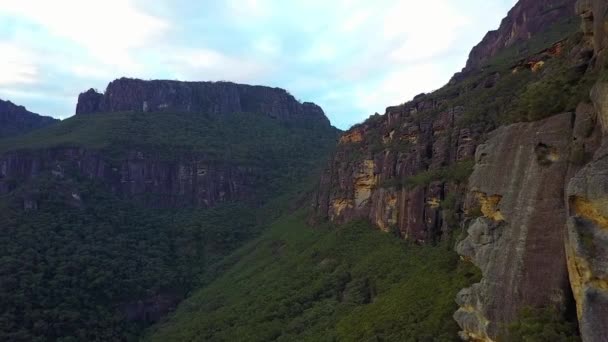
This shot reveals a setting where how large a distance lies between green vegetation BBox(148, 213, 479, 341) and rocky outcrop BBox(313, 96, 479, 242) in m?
2.80

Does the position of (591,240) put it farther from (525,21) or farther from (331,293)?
(525,21)

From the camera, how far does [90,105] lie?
589 ft

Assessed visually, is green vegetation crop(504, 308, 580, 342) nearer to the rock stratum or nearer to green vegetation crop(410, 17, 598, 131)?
the rock stratum

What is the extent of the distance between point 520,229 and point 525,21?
86198 millimetres

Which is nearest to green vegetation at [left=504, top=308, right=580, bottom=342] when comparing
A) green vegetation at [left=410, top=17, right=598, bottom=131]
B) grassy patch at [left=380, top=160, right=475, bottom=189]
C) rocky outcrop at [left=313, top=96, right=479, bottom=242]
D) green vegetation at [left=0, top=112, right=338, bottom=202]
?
green vegetation at [left=410, top=17, right=598, bottom=131]

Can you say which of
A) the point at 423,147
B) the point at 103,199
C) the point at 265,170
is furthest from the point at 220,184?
the point at 423,147

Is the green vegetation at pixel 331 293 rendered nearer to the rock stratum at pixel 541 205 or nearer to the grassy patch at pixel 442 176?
the rock stratum at pixel 541 205

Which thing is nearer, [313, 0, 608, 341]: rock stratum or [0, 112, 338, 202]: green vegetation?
[313, 0, 608, 341]: rock stratum

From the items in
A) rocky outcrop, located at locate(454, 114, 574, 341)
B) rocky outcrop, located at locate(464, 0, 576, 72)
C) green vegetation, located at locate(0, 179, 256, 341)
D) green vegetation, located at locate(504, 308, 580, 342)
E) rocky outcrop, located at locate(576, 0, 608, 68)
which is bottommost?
green vegetation, located at locate(0, 179, 256, 341)

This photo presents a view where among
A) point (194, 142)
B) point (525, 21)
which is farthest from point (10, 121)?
point (525, 21)

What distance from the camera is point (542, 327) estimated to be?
21.1 metres

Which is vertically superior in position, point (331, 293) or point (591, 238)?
point (591, 238)

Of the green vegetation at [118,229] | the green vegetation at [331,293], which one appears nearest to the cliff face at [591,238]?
the green vegetation at [331,293]

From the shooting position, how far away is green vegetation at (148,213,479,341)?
3653 cm
